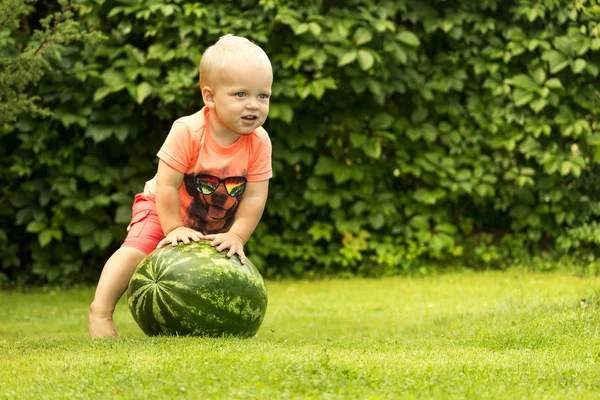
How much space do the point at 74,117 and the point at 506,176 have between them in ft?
13.4

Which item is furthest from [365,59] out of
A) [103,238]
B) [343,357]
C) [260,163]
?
[343,357]

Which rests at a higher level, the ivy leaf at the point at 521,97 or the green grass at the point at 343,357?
the ivy leaf at the point at 521,97

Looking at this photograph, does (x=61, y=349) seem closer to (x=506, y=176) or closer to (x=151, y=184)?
(x=151, y=184)

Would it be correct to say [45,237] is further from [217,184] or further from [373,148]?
[217,184]

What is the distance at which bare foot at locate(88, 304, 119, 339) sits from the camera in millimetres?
4980

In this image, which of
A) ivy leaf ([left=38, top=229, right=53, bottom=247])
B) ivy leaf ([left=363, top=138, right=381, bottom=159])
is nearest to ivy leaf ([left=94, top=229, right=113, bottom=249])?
ivy leaf ([left=38, top=229, right=53, bottom=247])

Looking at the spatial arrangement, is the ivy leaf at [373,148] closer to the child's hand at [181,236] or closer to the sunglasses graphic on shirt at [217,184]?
the sunglasses graphic on shirt at [217,184]

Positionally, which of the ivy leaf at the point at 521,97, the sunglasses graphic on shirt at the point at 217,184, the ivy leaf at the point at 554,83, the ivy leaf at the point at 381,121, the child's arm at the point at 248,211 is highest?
the ivy leaf at the point at 554,83

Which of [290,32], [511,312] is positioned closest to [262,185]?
[511,312]

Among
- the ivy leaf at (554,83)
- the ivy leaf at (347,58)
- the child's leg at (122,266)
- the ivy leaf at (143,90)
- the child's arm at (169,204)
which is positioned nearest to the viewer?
the child's arm at (169,204)

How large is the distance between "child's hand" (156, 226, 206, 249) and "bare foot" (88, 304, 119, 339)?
1.68ft

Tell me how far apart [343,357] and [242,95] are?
5.04ft

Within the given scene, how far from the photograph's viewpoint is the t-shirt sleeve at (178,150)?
4.91m

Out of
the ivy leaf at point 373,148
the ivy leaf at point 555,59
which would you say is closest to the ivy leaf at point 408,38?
the ivy leaf at point 373,148
